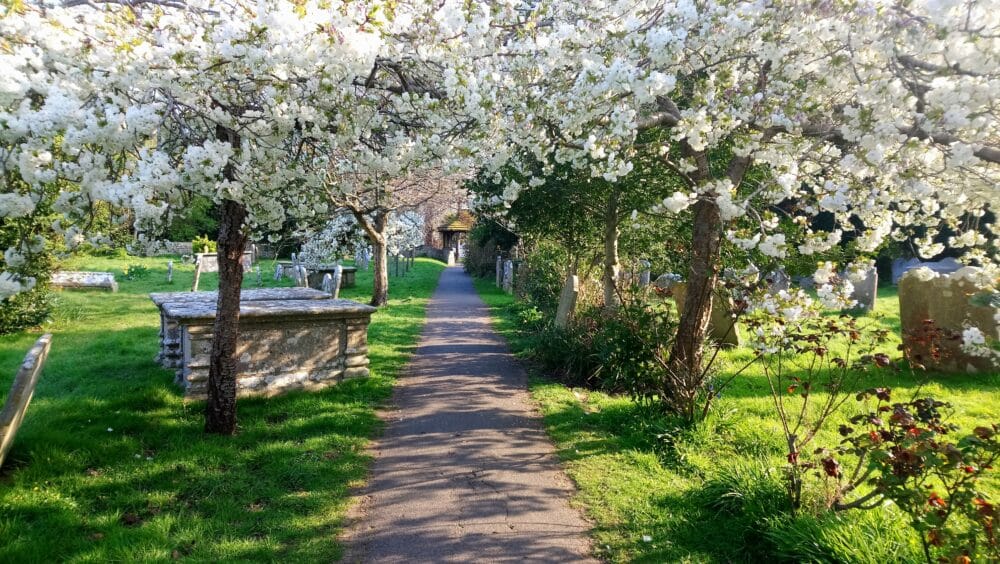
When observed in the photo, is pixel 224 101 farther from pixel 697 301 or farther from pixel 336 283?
pixel 336 283

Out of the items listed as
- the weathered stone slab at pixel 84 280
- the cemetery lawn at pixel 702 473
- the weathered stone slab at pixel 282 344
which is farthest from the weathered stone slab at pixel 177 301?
the weathered stone slab at pixel 84 280

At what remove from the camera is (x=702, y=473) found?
16.4ft

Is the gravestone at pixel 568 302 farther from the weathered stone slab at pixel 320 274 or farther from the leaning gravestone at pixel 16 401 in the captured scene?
the weathered stone slab at pixel 320 274

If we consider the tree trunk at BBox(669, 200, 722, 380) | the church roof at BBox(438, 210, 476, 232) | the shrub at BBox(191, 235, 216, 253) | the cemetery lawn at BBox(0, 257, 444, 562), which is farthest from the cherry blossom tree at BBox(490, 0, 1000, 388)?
the church roof at BBox(438, 210, 476, 232)

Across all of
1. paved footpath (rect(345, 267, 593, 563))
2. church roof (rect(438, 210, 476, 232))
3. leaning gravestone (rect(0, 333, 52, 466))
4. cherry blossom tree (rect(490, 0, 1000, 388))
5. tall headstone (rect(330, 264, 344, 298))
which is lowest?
paved footpath (rect(345, 267, 593, 563))

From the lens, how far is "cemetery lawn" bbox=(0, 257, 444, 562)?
3641 mm

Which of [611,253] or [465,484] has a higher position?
[611,253]

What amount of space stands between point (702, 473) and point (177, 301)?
692 cm

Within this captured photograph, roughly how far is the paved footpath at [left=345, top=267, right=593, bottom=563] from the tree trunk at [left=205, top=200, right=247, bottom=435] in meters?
1.54

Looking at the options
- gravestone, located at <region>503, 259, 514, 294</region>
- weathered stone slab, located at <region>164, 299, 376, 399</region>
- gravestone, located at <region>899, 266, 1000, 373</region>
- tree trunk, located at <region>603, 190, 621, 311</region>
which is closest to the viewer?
weathered stone slab, located at <region>164, 299, 376, 399</region>

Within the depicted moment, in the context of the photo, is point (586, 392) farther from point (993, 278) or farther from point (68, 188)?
point (68, 188)

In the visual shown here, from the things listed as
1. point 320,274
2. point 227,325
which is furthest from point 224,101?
point 320,274

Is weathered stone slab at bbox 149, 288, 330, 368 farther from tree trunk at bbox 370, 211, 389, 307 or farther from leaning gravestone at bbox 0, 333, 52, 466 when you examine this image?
tree trunk at bbox 370, 211, 389, 307

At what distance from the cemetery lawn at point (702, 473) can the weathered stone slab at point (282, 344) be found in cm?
262
